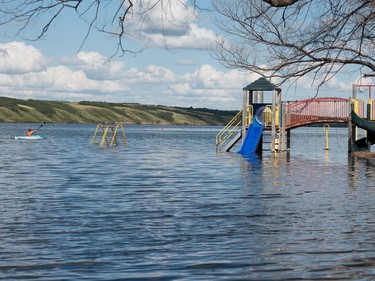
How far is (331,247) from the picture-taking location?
36.0 ft

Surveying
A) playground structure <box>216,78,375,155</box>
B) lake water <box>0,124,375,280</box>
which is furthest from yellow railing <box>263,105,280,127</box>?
lake water <box>0,124,375,280</box>

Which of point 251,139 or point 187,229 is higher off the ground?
point 251,139

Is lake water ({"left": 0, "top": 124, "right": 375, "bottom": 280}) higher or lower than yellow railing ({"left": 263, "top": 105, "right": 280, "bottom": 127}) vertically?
lower

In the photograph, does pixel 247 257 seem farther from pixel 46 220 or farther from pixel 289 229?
pixel 46 220

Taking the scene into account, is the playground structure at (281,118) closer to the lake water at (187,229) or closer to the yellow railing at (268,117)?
the yellow railing at (268,117)

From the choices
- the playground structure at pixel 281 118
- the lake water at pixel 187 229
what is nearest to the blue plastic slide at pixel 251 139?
the playground structure at pixel 281 118

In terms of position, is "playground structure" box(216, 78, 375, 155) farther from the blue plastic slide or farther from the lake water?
the lake water

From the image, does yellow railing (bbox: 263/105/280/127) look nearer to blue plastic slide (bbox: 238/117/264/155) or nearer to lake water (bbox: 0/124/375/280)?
blue plastic slide (bbox: 238/117/264/155)

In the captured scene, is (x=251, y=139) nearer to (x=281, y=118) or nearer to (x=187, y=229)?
(x=281, y=118)

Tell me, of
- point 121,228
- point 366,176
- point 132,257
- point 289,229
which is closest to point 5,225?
point 121,228

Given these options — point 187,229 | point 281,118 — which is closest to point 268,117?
point 281,118

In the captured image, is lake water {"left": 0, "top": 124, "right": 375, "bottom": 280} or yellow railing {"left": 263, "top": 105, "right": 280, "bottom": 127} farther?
yellow railing {"left": 263, "top": 105, "right": 280, "bottom": 127}

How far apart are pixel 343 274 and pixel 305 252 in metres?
1.55

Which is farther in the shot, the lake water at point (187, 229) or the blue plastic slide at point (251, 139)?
the blue plastic slide at point (251, 139)
